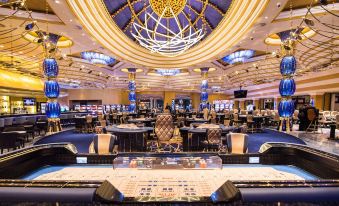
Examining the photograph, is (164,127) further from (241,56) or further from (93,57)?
(93,57)

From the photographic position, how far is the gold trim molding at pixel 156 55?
6.42 meters

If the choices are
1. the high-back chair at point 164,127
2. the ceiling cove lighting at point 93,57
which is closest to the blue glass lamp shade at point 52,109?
the high-back chair at point 164,127

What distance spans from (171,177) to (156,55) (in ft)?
41.8

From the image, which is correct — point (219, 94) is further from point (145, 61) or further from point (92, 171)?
point (92, 171)

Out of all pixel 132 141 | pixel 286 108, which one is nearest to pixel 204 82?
pixel 286 108

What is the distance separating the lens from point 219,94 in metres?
33.5

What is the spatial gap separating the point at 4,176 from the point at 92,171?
2.26 ft

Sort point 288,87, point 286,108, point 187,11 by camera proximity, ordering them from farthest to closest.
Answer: point 187,11 → point 286,108 → point 288,87

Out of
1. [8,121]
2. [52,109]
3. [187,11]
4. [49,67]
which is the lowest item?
[8,121]

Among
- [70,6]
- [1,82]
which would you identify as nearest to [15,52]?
[1,82]

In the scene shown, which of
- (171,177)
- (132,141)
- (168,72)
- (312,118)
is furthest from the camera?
(168,72)

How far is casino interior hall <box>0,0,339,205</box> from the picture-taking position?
1143 millimetres

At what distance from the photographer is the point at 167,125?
17.5 ft

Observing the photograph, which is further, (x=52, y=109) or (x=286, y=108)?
(x=286, y=108)
